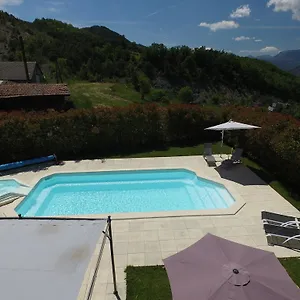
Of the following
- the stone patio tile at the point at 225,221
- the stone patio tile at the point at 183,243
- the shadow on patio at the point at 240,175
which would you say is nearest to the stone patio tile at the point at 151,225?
the stone patio tile at the point at 183,243

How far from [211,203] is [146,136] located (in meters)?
7.46

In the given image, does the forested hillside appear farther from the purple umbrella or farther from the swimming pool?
the purple umbrella

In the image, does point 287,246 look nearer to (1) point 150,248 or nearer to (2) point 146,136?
(1) point 150,248

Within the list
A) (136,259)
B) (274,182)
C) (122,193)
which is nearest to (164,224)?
(136,259)

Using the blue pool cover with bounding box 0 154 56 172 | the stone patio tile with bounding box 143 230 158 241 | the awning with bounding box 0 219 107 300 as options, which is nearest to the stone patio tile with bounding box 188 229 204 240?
the stone patio tile with bounding box 143 230 158 241

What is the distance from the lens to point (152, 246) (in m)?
8.02

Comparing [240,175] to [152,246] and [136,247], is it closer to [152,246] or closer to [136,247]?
[152,246]

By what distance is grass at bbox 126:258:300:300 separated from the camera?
6277mm

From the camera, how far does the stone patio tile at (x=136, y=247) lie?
A: 25.6ft

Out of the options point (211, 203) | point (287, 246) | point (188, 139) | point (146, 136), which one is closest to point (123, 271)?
point (287, 246)

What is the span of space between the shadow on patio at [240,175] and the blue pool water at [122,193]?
37.8 inches

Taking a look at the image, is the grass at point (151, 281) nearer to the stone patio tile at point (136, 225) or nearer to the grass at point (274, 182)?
the stone patio tile at point (136, 225)

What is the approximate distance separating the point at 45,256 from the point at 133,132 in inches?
521

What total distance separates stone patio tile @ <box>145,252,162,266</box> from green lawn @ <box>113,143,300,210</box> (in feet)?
19.2
